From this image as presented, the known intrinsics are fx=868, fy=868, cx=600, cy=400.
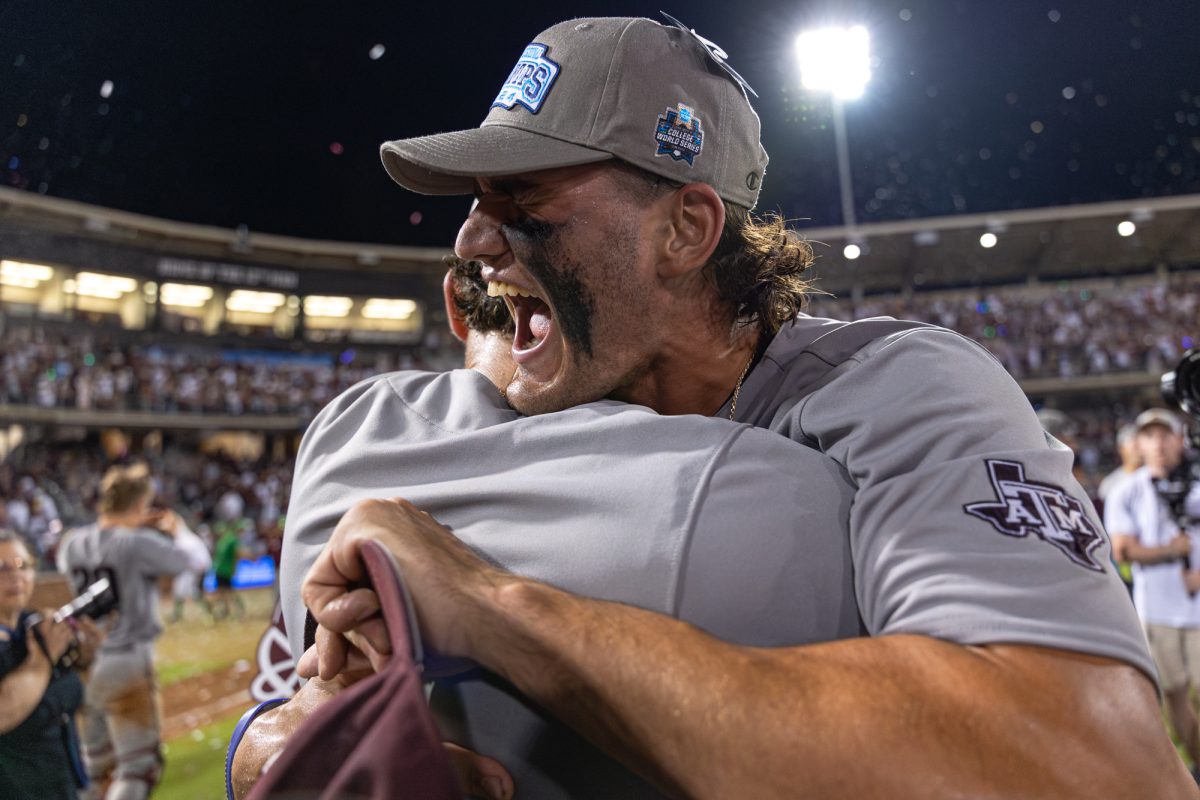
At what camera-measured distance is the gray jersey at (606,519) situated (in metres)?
0.87

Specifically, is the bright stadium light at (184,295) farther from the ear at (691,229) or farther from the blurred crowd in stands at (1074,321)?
the ear at (691,229)

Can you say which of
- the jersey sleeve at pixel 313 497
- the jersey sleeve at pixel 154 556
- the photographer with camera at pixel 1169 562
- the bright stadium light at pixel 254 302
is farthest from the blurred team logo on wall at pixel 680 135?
the bright stadium light at pixel 254 302

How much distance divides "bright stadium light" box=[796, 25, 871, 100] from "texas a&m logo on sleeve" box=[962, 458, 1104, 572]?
11.6ft

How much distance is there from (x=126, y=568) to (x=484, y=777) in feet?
18.1

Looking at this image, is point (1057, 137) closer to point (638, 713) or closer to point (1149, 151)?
point (1149, 151)

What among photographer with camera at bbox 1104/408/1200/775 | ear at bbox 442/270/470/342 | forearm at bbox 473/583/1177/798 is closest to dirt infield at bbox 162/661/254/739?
ear at bbox 442/270/470/342

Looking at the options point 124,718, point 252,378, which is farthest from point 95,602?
point 252,378

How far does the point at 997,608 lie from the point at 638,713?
1.18 feet

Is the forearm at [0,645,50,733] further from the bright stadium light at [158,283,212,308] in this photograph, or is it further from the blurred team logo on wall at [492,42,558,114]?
the bright stadium light at [158,283,212,308]

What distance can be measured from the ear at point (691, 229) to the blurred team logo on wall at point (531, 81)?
0.25 metres

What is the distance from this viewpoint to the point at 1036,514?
0.91 meters

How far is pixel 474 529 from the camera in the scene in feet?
3.16

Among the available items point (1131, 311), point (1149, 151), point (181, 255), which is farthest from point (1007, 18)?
point (181, 255)

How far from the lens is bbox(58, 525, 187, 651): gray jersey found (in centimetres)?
555
